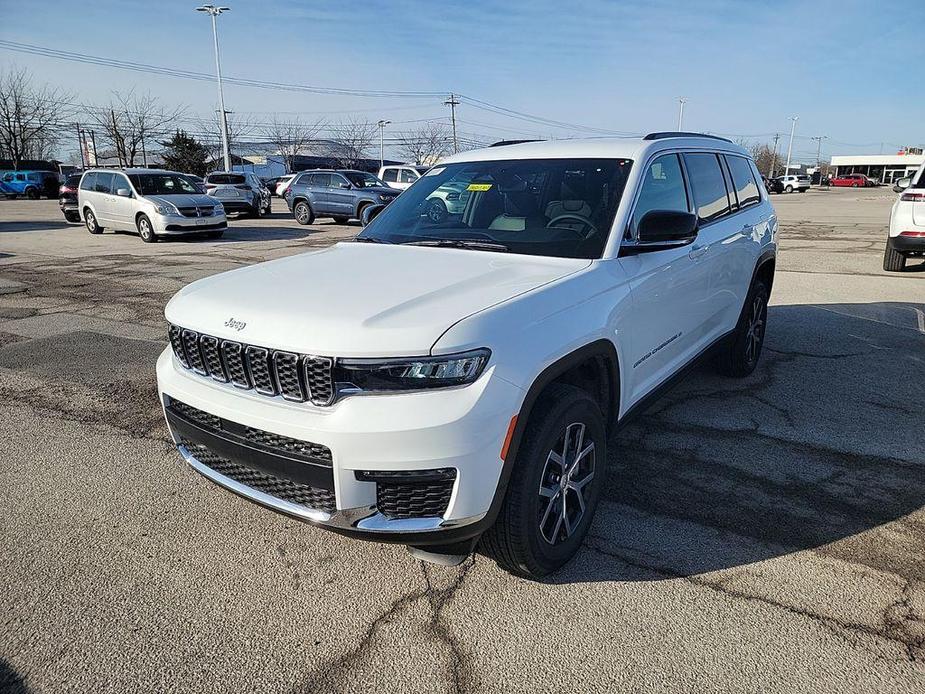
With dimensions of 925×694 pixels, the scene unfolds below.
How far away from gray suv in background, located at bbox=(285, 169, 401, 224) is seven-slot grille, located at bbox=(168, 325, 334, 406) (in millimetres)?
18526

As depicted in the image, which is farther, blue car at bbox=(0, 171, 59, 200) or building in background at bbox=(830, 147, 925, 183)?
building in background at bbox=(830, 147, 925, 183)

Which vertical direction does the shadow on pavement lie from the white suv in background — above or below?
below

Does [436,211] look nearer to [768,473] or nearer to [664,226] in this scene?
[664,226]

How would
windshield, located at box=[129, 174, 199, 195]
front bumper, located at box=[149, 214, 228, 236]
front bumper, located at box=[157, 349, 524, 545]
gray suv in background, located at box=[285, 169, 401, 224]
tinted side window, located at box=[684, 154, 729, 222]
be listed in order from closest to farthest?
front bumper, located at box=[157, 349, 524, 545], tinted side window, located at box=[684, 154, 729, 222], front bumper, located at box=[149, 214, 228, 236], windshield, located at box=[129, 174, 199, 195], gray suv in background, located at box=[285, 169, 401, 224]

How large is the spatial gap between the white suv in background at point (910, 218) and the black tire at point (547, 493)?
9.32 metres

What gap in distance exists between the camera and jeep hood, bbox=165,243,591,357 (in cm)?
236

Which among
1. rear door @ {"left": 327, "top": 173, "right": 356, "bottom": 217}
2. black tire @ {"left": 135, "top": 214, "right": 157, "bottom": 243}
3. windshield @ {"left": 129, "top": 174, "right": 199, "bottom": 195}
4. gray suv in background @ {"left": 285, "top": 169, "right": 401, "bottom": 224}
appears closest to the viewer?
black tire @ {"left": 135, "top": 214, "right": 157, "bottom": 243}

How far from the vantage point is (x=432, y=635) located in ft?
8.25

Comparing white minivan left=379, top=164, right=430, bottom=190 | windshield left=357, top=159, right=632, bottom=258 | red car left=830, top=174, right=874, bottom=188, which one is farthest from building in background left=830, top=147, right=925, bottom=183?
windshield left=357, top=159, right=632, bottom=258

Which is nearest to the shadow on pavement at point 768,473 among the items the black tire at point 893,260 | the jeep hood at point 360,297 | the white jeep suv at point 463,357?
the white jeep suv at point 463,357

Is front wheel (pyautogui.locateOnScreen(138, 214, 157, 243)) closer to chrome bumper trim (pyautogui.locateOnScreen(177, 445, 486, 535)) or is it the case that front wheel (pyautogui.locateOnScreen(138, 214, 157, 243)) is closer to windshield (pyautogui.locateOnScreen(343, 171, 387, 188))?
windshield (pyautogui.locateOnScreen(343, 171, 387, 188))

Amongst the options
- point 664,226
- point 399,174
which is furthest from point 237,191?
point 664,226

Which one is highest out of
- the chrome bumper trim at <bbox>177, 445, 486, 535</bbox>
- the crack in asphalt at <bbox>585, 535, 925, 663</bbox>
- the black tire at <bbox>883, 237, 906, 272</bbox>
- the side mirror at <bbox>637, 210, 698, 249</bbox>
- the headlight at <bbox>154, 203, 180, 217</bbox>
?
the side mirror at <bbox>637, 210, 698, 249</bbox>

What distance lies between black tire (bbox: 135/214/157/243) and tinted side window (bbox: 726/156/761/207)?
15411 millimetres
